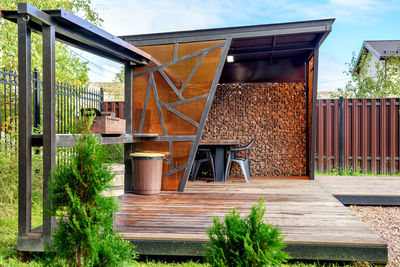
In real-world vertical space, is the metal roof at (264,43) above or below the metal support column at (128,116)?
above

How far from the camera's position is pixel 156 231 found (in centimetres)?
303

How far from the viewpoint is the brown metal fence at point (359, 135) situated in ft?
26.0

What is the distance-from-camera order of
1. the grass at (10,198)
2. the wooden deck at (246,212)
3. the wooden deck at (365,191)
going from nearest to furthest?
1. the wooden deck at (246,212)
2. the grass at (10,198)
3. the wooden deck at (365,191)

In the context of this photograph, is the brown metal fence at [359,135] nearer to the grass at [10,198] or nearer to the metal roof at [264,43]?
the metal roof at [264,43]

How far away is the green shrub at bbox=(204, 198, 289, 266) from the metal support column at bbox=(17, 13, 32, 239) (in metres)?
1.99

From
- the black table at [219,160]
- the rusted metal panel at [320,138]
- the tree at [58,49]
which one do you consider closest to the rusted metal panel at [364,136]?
the rusted metal panel at [320,138]

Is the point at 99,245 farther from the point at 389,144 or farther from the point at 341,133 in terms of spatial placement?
the point at 389,144

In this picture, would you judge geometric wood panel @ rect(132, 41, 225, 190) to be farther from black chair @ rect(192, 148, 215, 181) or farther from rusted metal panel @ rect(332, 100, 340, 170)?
rusted metal panel @ rect(332, 100, 340, 170)

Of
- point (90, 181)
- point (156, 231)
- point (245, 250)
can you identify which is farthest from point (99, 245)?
point (156, 231)

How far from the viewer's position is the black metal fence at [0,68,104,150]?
15.3 feet

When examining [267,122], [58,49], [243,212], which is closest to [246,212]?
[243,212]

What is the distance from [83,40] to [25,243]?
217 centimetres

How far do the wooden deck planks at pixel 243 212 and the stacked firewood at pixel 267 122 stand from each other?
1.58m

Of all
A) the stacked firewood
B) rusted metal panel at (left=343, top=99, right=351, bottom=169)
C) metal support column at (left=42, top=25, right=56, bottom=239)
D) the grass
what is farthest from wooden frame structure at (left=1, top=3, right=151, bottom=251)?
rusted metal panel at (left=343, top=99, right=351, bottom=169)
